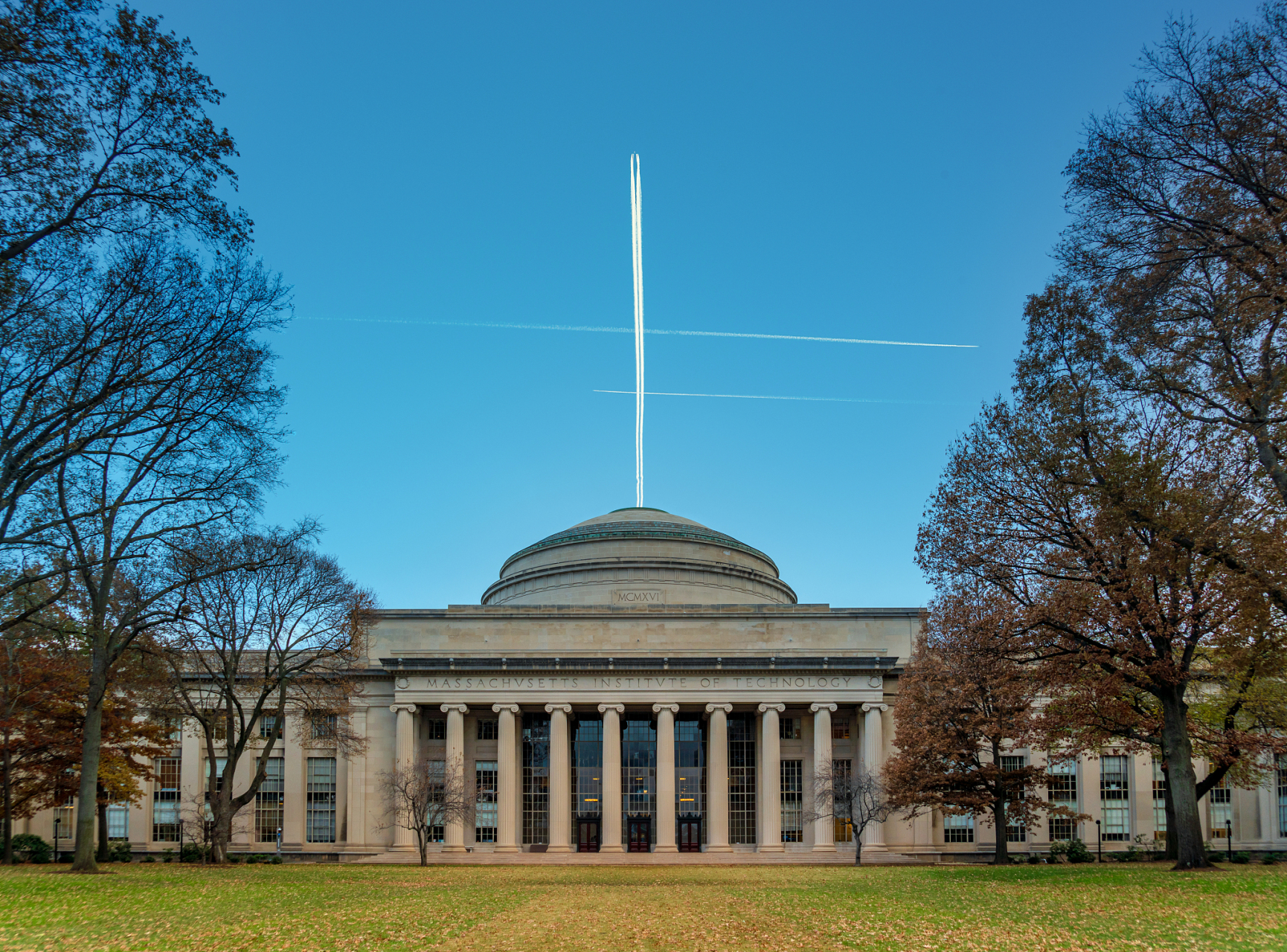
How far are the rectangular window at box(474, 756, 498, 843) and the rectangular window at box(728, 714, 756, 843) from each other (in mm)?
14896

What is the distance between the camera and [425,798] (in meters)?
55.8

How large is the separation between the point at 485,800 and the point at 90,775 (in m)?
36.1

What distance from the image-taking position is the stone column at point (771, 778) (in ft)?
207

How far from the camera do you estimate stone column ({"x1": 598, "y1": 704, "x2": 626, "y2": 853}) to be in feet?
206

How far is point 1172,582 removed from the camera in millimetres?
28828

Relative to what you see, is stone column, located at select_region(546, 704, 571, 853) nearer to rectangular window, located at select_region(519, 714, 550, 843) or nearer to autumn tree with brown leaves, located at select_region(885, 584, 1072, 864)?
rectangular window, located at select_region(519, 714, 550, 843)

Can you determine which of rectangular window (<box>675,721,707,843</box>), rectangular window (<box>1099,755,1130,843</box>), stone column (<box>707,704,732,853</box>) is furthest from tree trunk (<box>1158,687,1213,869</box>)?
rectangular window (<box>675,721,707,843</box>)

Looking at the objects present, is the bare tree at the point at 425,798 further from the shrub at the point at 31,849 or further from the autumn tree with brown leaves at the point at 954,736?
the autumn tree with brown leaves at the point at 954,736

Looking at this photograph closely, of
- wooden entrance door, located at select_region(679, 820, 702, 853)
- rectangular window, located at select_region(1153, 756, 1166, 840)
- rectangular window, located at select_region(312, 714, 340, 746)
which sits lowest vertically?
wooden entrance door, located at select_region(679, 820, 702, 853)

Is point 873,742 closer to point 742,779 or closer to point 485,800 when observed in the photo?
point 742,779

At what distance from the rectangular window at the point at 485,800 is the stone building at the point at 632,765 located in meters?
0.10

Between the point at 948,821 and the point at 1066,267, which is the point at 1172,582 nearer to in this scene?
the point at 1066,267

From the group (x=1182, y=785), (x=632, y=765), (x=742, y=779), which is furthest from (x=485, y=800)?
(x=1182, y=785)

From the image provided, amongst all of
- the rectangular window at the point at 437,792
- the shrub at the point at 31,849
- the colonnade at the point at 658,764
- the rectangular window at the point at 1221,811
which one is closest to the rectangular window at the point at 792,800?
the colonnade at the point at 658,764
